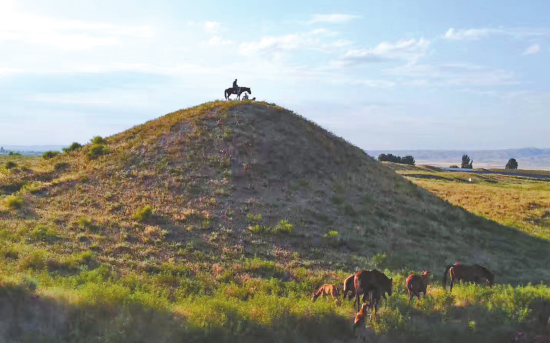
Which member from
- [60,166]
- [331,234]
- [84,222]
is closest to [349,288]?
[331,234]

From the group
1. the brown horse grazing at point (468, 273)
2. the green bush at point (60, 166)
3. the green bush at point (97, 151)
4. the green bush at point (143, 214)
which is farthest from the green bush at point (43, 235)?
the brown horse grazing at point (468, 273)

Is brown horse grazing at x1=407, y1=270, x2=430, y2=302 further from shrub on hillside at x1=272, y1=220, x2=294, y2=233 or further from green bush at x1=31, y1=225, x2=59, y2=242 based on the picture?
green bush at x1=31, y1=225, x2=59, y2=242

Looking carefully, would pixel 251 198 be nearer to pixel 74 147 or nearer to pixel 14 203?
pixel 14 203

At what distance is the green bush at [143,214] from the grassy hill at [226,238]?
0.07 m

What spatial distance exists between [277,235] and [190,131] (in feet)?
50.0

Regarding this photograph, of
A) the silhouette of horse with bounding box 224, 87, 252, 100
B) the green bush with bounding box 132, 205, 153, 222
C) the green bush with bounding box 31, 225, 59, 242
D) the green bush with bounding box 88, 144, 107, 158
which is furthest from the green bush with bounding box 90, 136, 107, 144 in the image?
the green bush with bounding box 31, 225, 59, 242

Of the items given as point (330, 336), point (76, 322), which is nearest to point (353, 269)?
point (330, 336)

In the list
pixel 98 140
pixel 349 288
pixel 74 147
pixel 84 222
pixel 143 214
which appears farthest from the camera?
pixel 74 147

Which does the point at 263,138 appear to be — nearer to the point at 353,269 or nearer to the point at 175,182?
the point at 175,182

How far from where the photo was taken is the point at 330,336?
10875 millimetres

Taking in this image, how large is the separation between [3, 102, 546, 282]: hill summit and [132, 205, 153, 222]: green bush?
0.06m

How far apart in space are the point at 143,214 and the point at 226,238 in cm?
473

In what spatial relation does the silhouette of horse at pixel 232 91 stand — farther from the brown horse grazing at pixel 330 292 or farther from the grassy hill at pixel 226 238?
the brown horse grazing at pixel 330 292

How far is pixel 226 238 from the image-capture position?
20.5 m
